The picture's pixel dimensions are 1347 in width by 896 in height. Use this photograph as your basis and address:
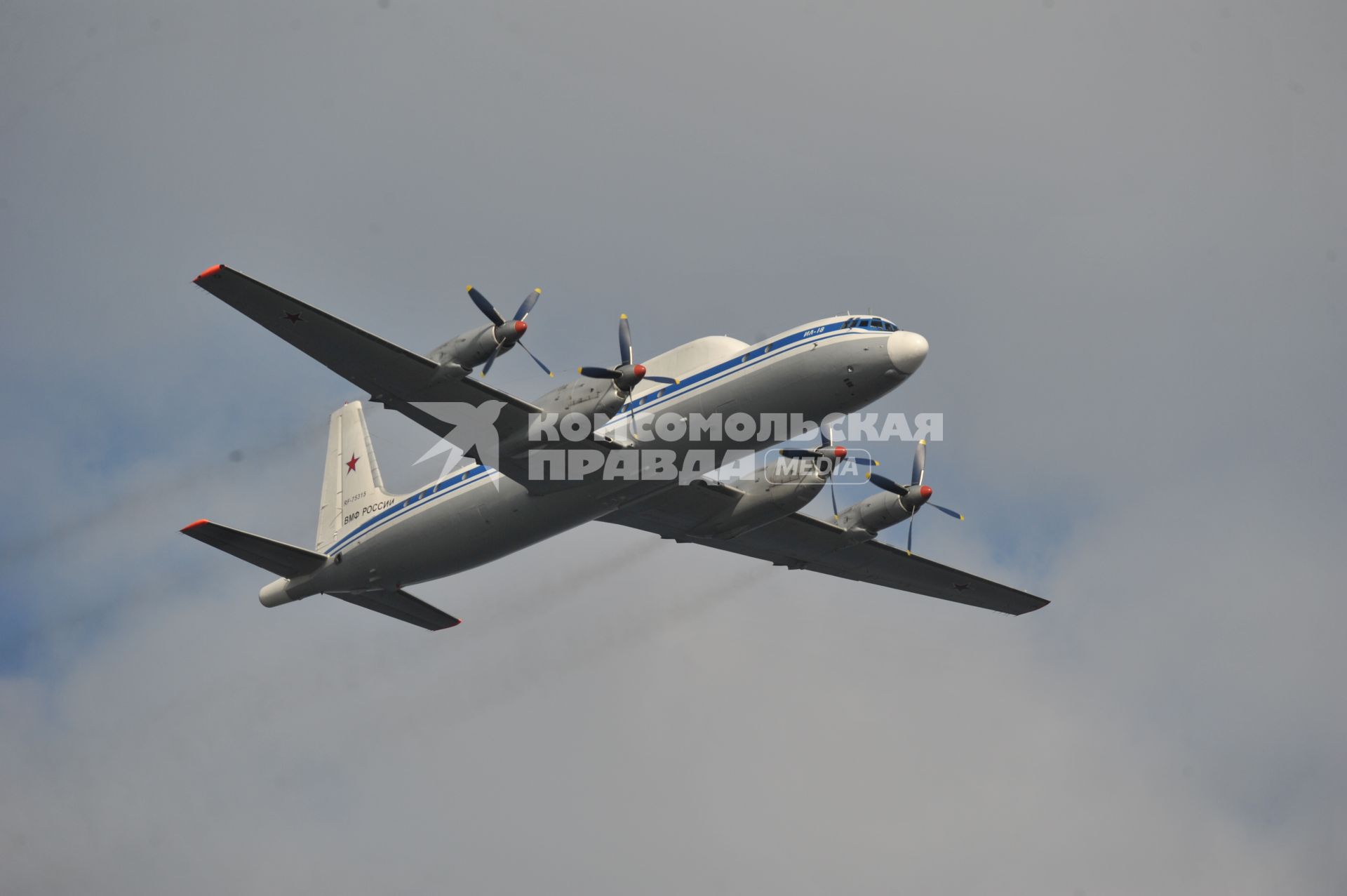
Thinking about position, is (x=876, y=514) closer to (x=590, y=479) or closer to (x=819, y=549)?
(x=819, y=549)

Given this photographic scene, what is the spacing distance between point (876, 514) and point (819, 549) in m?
3.08

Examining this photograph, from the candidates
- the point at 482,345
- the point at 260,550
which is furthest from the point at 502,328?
the point at 260,550

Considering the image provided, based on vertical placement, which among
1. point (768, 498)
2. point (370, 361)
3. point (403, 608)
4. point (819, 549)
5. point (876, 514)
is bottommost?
point (403, 608)

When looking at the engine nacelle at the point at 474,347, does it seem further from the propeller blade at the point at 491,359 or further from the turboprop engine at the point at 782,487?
the turboprop engine at the point at 782,487

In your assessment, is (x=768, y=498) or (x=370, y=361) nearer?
(x=370, y=361)

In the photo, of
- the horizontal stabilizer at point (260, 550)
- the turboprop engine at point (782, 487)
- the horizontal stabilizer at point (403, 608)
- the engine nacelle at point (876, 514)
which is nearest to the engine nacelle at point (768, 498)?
the turboprop engine at point (782, 487)

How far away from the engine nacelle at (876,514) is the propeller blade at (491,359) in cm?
1482

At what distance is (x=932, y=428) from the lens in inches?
1790

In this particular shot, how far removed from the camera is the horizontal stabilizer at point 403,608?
46.2 meters

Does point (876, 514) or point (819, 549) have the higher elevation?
point (876, 514)

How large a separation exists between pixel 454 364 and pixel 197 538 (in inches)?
444

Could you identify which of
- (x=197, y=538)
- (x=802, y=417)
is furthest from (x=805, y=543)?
(x=197, y=538)

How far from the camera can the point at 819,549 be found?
154 ft

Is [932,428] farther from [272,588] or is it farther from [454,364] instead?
[272,588]
